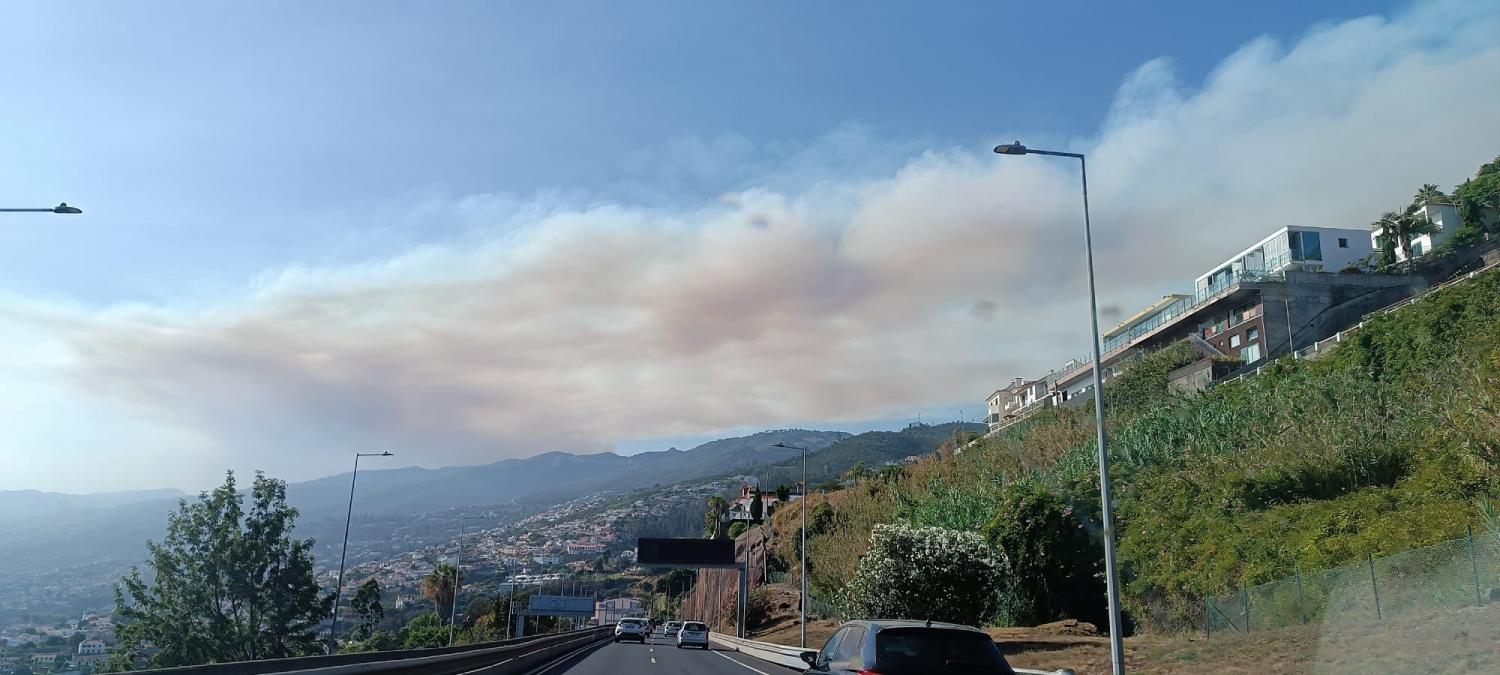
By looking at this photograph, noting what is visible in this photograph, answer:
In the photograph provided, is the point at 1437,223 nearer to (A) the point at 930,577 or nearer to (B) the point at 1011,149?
(A) the point at 930,577

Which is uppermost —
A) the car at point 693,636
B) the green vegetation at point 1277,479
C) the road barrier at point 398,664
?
the green vegetation at point 1277,479

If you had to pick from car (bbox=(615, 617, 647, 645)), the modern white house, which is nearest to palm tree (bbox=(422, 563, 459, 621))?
car (bbox=(615, 617, 647, 645))

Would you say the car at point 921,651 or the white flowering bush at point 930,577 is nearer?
the car at point 921,651

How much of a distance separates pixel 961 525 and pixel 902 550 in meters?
13.2

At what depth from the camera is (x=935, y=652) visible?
1003 centimetres

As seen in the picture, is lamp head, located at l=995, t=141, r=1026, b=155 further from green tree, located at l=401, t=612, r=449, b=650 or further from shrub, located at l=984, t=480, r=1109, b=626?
green tree, located at l=401, t=612, r=449, b=650

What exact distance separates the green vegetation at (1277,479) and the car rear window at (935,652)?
18.2 metres

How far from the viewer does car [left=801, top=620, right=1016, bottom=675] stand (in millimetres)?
9719

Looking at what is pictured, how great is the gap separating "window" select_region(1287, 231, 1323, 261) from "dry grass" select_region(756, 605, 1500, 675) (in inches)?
3045

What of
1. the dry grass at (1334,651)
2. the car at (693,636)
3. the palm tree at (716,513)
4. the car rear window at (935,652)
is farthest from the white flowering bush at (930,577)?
the palm tree at (716,513)

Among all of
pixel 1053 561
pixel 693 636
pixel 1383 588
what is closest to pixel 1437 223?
pixel 1053 561

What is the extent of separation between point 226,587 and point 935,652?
71.3 m

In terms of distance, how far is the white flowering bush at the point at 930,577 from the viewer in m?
34.3

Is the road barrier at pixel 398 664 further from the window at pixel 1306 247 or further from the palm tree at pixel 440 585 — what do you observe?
the window at pixel 1306 247
